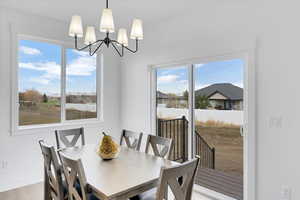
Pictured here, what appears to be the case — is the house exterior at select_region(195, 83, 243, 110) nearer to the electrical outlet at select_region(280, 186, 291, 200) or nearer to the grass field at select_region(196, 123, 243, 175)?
the grass field at select_region(196, 123, 243, 175)

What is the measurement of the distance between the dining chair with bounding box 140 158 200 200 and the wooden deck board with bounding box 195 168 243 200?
4.85 feet

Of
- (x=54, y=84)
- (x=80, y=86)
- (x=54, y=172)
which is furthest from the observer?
(x=80, y=86)

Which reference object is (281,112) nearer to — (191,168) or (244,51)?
(244,51)

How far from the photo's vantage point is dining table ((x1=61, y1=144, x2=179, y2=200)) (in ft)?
4.80

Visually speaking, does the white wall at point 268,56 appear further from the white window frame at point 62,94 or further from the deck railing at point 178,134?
the white window frame at point 62,94

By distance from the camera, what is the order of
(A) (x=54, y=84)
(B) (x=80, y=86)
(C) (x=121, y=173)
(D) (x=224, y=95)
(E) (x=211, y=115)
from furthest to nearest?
(B) (x=80, y=86)
(A) (x=54, y=84)
(E) (x=211, y=115)
(D) (x=224, y=95)
(C) (x=121, y=173)

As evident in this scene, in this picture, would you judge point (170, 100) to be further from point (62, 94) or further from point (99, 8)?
point (62, 94)

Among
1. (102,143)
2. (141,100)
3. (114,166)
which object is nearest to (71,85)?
(141,100)

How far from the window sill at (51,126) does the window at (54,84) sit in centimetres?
8

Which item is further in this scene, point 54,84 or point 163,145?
point 54,84

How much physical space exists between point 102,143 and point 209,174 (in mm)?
1827

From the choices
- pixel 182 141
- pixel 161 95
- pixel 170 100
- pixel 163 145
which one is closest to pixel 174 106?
pixel 170 100

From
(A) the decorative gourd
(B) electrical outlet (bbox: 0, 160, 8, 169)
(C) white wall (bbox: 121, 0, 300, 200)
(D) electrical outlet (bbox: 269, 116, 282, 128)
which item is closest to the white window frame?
(B) electrical outlet (bbox: 0, 160, 8, 169)

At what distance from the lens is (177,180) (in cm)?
146
